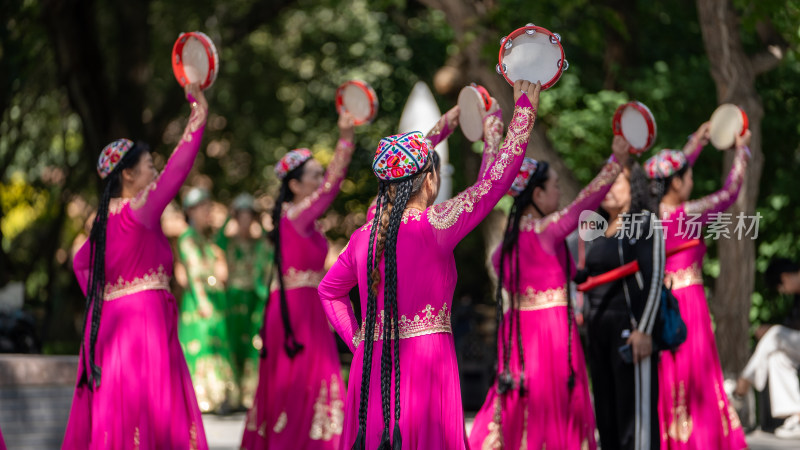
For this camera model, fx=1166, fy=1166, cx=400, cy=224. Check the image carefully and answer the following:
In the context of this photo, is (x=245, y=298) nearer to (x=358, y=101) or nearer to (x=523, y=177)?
(x=358, y=101)

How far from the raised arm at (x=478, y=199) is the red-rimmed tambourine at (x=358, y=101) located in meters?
2.45

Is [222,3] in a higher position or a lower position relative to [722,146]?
higher

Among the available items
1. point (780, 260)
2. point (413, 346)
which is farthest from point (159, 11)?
point (413, 346)

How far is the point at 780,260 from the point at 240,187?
1167 centimetres

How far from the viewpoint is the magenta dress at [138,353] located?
5.84 m

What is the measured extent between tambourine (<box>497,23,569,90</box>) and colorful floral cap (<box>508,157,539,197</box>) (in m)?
1.88

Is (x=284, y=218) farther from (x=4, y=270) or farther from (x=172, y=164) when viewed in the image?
(x=4, y=270)

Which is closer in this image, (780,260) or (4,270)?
(780,260)

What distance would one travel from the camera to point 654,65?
13148mm

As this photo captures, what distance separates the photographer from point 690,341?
728cm

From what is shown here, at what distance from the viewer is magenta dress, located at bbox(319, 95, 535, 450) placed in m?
4.59

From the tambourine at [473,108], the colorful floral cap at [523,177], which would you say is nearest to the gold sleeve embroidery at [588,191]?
the colorful floral cap at [523,177]

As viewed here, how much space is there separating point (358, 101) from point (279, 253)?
1.17 meters

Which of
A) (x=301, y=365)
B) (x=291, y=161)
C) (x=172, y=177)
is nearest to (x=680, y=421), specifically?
(x=301, y=365)
